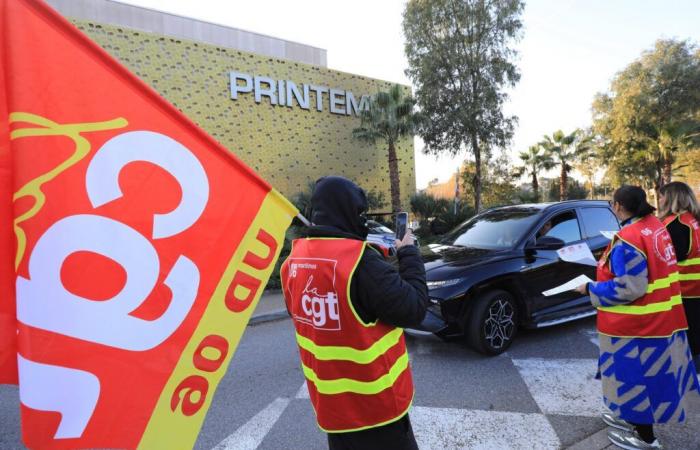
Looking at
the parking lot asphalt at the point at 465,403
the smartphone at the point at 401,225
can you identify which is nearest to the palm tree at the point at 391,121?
the parking lot asphalt at the point at 465,403

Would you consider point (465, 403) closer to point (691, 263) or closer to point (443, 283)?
point (443, 283)

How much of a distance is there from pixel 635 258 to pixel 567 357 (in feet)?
7.78

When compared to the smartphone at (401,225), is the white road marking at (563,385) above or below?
below

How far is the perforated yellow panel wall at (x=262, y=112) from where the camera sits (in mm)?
15516

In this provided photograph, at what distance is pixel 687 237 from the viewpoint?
3.56 m

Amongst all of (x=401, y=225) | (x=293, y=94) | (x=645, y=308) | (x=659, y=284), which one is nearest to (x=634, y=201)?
(x=659, y=284)

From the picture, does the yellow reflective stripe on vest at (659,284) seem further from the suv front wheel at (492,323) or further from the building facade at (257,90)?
the building facade at (257,90)

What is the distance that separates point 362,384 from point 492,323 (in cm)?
329

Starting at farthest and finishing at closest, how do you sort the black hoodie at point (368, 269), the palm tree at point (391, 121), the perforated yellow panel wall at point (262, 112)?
the palm tree at point (391, 121) → the perforated yellow panel wall at point (262, 112) → the black hoodie at point (368, 269)

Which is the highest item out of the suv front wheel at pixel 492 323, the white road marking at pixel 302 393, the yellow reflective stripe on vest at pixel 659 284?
the yellow reflective stripe on vest at pixel 659 284

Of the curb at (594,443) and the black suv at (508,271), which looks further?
the black suv at (508,271)

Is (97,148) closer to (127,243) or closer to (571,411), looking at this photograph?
(127,243)

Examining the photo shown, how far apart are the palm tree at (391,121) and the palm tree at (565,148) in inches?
598

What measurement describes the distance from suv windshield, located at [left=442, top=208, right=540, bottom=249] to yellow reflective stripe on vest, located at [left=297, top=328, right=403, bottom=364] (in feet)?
12.0
